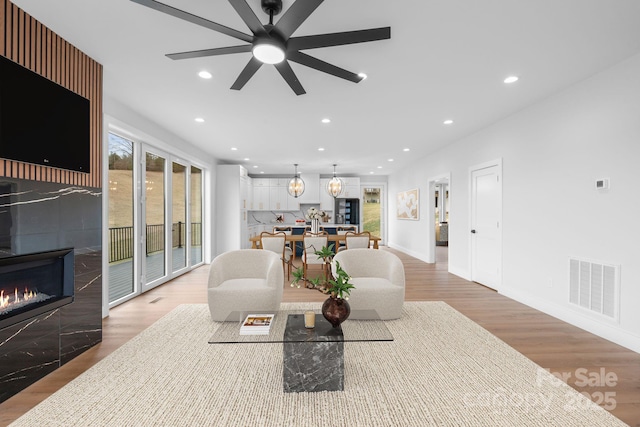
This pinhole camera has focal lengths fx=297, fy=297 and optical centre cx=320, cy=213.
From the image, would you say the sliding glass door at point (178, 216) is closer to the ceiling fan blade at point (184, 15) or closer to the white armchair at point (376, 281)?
the white armchair at point (376, 281)

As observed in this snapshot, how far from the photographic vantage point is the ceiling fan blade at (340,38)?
174 centimetres

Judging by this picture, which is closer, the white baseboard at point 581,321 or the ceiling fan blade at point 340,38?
the ceiling fan blade at point 340,38

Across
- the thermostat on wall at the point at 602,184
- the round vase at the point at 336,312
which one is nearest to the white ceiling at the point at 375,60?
the thermostat on wall at the point at 602,184

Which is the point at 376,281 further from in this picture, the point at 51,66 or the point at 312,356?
the point at 51,66

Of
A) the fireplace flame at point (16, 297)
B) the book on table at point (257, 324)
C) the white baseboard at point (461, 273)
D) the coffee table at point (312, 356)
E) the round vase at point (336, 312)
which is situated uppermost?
the fireplace flame at point (16, 297)

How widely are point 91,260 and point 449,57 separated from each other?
152 inches

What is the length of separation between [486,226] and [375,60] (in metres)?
3.56

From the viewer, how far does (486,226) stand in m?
5.00

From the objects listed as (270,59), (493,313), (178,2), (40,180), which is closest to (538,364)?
(493,313)

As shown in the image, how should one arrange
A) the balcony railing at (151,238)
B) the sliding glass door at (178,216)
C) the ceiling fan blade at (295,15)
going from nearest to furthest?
the ceiling fan blade at (295,15) → the balcony railing at (151,238) → the sliding glass door at (178,216)

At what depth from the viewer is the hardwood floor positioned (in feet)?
6.85

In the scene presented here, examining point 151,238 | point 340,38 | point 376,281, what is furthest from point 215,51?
point 151,238

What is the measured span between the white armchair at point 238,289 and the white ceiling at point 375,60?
2.10 m

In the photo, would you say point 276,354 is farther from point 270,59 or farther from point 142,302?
point 142,302
